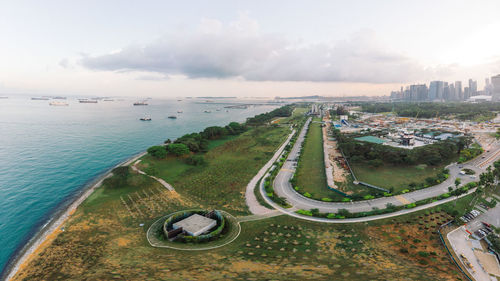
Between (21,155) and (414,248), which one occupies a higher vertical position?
(21,155)

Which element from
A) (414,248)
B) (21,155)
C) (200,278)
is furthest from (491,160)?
(21,155)

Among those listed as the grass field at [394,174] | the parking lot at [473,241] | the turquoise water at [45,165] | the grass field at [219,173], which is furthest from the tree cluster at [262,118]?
the parking lot at [473,241]

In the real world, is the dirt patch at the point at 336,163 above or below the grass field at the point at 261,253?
above

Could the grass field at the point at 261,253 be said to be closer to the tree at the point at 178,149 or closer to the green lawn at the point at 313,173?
the green lawn at the point at 313,173

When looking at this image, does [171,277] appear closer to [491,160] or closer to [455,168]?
[455,168]

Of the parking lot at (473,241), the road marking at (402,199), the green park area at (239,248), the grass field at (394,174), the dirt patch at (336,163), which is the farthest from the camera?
the dirt patch at (336,163)

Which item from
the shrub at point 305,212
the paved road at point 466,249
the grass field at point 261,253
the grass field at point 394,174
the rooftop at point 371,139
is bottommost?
the paved road at point 466,249

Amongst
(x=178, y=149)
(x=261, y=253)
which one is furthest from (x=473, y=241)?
(x=178, y=149)
